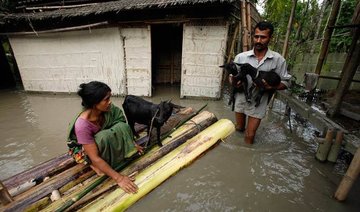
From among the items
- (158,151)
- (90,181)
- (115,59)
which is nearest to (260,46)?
(158,151)

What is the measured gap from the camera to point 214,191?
2941 millimetres

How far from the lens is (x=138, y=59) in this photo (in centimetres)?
704

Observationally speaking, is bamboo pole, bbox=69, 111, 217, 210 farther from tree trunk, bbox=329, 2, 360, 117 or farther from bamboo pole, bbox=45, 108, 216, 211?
tree trunk, bbox=329, 2, 360, 117

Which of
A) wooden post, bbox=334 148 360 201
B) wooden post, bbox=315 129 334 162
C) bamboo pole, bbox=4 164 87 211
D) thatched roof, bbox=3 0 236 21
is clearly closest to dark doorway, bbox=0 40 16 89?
thatched roof, bbox=3 0 236 21

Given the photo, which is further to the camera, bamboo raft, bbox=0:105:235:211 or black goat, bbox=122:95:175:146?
black goat, bbox=122:95:175:146

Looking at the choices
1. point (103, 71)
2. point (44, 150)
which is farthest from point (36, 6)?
point (44, 150)

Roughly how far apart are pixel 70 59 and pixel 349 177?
8385 millimetres

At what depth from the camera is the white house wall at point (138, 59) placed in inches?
267

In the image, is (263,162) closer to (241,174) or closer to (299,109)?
(241,174)

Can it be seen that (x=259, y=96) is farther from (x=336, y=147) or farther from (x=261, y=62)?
(x=336, y=147)

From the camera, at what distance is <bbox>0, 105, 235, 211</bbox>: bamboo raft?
6.84 feet

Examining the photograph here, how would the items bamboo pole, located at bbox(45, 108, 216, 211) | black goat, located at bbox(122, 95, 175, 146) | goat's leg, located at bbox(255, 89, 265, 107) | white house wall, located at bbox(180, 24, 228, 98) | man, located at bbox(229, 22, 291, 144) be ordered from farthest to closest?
white house wall, located at bbox(180, 24, 228, 98) < goat's leg, located at bbox(255, 89, 265, 107) < man, located at bbox(229, 22, 291, 144) < black goat, located at bbox(122, 95, 175, 146) < bamboo pole, located at bbox(45, 108, 216, 211)

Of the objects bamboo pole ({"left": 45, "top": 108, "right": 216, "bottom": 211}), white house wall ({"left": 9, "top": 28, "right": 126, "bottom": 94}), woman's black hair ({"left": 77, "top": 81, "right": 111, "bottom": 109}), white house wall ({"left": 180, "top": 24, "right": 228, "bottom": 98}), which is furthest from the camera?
white house wall ({"left": 9, "top": 28, "right": 126, "bottom": 94})

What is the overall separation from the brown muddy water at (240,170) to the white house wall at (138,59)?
104 inches
